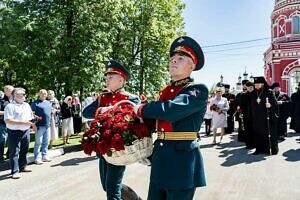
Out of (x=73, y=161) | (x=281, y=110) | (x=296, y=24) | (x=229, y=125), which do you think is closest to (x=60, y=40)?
(x=229, y=125)

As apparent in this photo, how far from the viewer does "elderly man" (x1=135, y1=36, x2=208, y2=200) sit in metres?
3.19

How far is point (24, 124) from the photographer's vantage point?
8508 mm

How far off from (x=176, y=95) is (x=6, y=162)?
287 inches

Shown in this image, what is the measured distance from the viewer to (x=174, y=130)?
10.9 ft

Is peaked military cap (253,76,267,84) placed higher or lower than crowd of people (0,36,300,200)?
higher

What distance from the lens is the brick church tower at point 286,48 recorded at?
37.9 m

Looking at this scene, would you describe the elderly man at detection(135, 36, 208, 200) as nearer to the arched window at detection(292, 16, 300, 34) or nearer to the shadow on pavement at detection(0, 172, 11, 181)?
the shadow on pavement at detection(0, 172, 11, 181)

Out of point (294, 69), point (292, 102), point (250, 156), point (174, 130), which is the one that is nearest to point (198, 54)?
point (174, 130)

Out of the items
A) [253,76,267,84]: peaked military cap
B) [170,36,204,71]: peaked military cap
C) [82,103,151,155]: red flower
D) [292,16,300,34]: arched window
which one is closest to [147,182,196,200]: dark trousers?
[82,103,151,155]: red flower

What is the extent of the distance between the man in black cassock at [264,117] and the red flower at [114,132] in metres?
7.32

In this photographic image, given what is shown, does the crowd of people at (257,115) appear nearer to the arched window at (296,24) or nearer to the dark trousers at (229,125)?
the dark trousers at (229,125)

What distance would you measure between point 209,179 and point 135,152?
4.20 meters

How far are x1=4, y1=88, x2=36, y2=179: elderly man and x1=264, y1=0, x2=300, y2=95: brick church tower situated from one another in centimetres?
3280

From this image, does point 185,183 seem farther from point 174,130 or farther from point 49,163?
point 49,163
